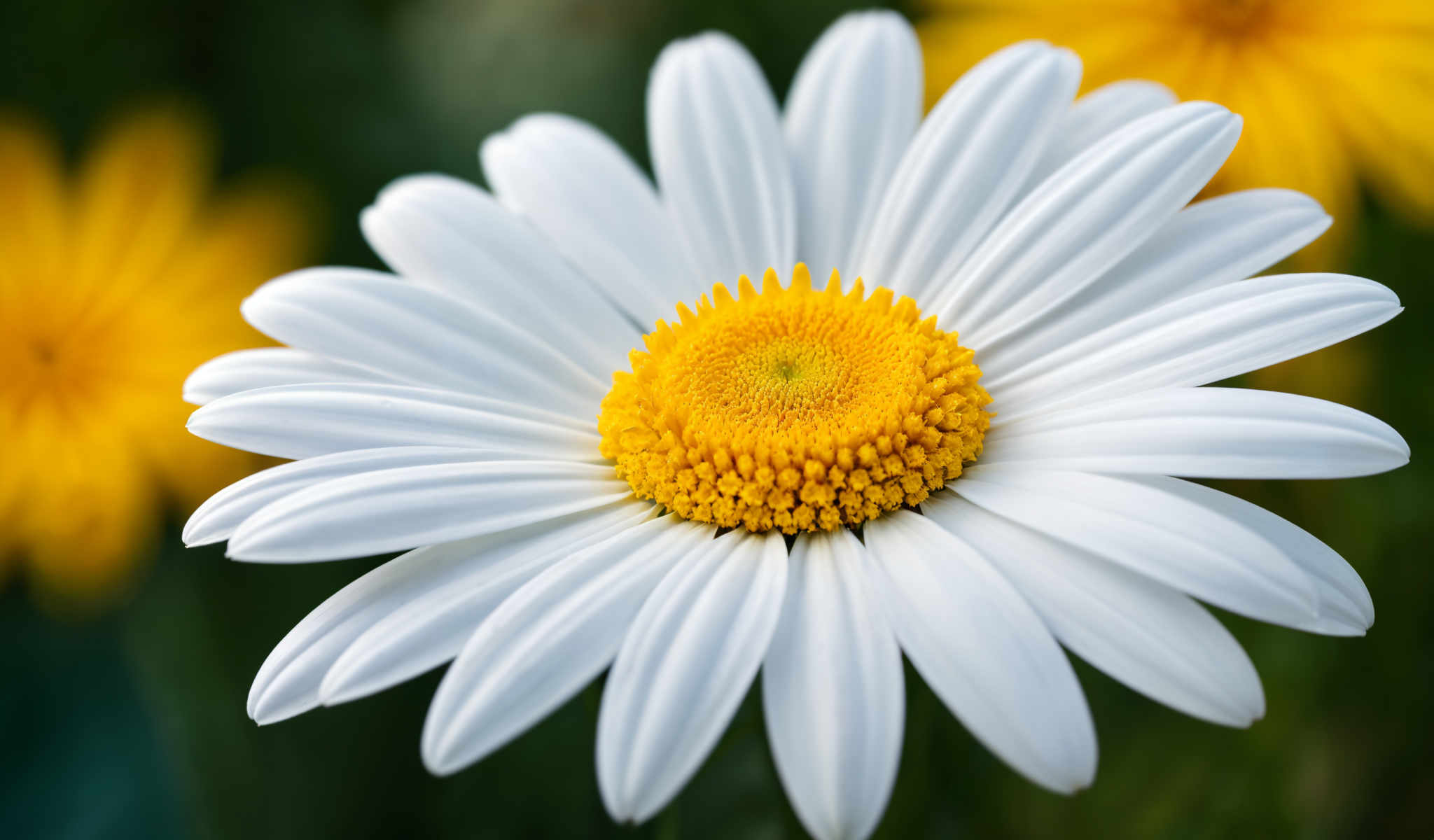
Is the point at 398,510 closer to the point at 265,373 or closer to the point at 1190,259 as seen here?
the point at 265,373

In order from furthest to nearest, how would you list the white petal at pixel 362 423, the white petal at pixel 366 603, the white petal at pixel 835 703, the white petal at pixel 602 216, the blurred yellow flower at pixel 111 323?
the blurred yellow flower at pixel 111 323
the white petal at pixel 602 216
the white petal at pixel 362 423
the white petal at pixel 366 603
the white petal at pixel 835 703

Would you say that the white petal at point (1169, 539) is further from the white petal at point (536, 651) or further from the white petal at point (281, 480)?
the white petal at point (281, 480)

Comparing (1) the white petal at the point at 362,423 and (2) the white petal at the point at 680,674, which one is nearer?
(2) the white petal at the point at 680,674

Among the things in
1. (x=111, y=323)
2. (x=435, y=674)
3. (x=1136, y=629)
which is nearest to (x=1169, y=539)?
(x=1136, y=629)

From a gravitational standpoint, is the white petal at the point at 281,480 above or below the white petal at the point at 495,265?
below

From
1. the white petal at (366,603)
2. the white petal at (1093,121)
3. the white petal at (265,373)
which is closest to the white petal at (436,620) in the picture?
the white petal at (366,603)

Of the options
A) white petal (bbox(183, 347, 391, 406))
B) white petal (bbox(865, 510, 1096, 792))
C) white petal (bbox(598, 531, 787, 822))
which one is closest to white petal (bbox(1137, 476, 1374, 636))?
white petal (bbox(865, 510, 1096, 792))

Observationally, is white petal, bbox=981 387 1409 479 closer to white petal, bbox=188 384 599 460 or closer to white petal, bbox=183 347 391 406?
white petal, bbox=188 384 599 460
